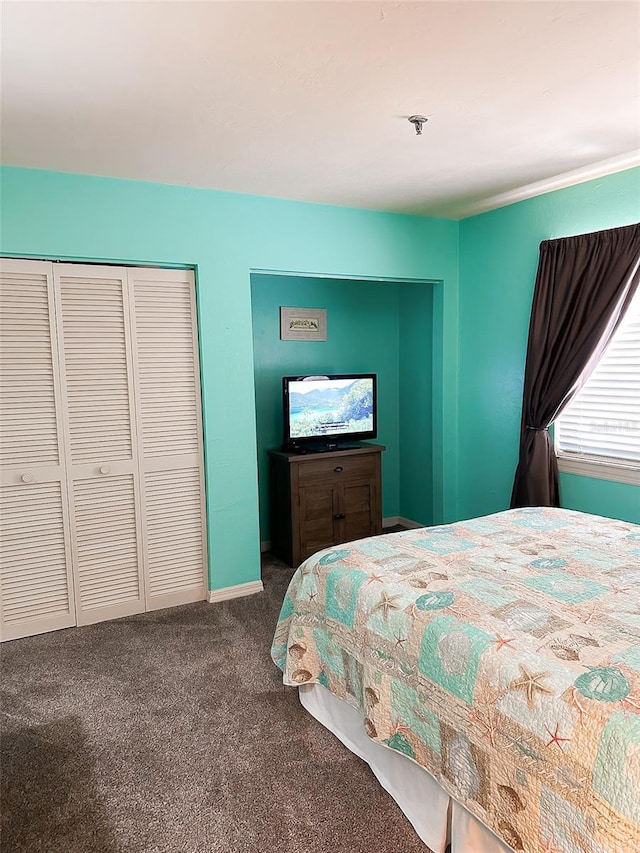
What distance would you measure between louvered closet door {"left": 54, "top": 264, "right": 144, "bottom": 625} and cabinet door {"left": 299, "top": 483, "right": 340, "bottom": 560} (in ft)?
4.03

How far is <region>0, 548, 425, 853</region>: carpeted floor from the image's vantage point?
1.89 m

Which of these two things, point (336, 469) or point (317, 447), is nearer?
point (336, 469)

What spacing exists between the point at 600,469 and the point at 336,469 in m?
1.80

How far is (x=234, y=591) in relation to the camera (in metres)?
3.80

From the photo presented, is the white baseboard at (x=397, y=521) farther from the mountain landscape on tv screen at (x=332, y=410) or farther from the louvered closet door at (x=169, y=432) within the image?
the louvered closet door at (x=169, y=432)

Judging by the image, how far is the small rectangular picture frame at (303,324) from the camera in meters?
4.68

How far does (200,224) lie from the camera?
3496 mm

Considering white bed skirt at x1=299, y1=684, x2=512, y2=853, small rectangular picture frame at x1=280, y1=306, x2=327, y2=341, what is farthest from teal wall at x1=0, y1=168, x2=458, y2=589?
white bed skirt at x1=299, y1=684, x2=512, y2=853

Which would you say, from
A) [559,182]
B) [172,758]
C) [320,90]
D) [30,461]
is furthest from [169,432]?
[559,182]

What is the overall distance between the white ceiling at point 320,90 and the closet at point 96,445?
2.28ft

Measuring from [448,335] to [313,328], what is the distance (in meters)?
1.09

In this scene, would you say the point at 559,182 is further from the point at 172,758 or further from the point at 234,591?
the point at 172,758

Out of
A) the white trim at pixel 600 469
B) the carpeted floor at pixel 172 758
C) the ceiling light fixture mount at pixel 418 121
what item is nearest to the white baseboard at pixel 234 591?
the carpeted floor at pixel 172 758

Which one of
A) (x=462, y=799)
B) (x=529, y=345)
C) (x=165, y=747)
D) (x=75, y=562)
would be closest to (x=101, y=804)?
(x=165, y=747)
